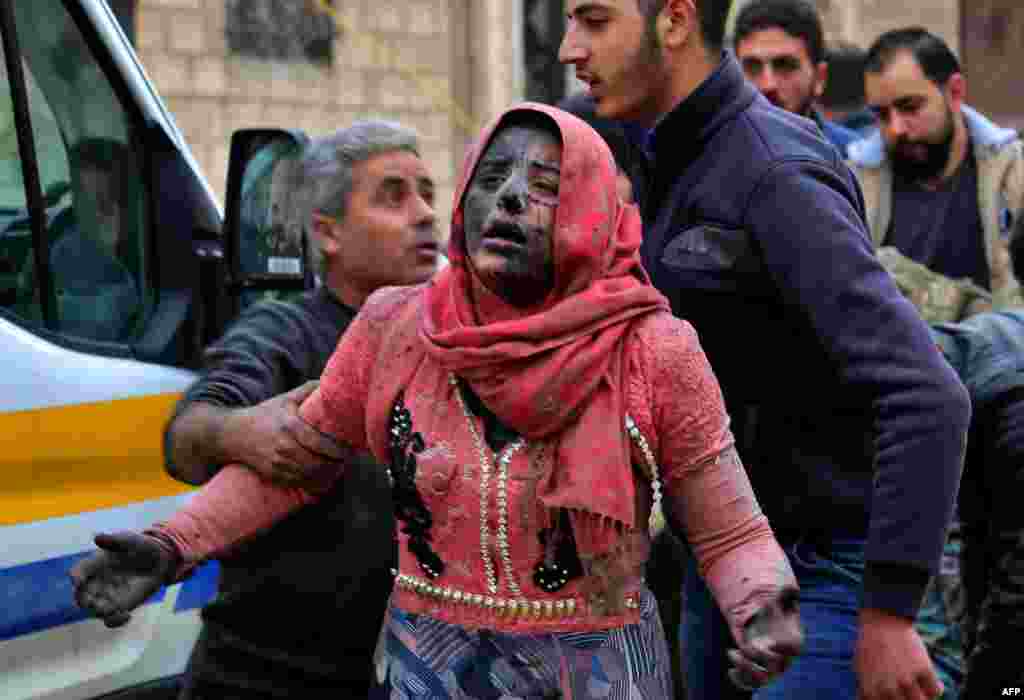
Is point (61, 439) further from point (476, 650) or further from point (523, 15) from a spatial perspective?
point (523, 15)

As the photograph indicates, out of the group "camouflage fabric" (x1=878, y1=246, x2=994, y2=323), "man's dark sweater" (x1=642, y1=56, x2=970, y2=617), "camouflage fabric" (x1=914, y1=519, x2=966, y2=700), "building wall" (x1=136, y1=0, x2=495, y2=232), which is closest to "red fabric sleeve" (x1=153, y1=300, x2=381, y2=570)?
"man's dark sweater" (x1=642, y1=56, x2=970, y2=617)

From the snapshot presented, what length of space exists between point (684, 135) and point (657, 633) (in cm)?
85

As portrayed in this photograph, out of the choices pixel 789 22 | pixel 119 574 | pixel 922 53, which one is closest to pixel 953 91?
pixel 922 53

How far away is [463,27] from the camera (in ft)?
49.6

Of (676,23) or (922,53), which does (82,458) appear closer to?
(676,23)

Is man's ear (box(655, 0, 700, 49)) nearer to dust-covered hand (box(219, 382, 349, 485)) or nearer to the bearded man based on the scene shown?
dust-covered hand (box(219, 382, 349, 485))

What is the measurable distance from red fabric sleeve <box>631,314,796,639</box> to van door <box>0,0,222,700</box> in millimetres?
1225

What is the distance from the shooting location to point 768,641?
225cm

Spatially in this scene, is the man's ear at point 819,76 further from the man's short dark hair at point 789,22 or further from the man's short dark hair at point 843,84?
the man's short dark hair at point 843,84

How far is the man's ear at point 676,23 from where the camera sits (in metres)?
2.97

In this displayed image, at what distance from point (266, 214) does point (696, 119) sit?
1153mm

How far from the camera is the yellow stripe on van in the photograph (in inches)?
122

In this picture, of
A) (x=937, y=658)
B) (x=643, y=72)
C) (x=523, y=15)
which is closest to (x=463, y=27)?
(x=523, y=15)

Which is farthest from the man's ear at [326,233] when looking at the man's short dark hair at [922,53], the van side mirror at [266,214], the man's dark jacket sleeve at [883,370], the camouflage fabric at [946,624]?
the man's short dark hair at [922,53]
